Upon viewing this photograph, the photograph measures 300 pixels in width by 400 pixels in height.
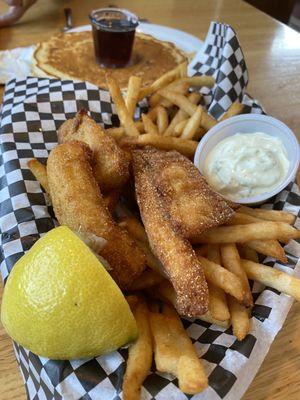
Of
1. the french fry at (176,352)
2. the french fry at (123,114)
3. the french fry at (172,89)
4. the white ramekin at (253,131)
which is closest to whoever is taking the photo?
the french fry at (176,352)

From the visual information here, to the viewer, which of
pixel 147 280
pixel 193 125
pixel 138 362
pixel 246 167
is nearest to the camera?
pixel 138 362

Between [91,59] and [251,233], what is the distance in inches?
64.0

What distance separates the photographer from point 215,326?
1080 mm

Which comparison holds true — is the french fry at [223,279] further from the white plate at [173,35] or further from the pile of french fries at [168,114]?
the white plate at [173,35]

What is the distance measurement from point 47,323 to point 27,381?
0.84ft

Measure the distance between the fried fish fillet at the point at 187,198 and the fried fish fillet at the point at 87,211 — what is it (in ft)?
0.44

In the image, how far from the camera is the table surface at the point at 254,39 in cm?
121

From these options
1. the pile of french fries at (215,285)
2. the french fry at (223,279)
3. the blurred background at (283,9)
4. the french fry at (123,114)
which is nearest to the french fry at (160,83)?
the french fry at (123,114)

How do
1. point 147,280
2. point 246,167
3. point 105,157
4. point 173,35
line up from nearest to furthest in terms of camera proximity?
point 147,280 → point 105,157 → point 246,167 → point 173,35

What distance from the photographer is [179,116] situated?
1.62 m

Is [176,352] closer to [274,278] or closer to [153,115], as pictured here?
[274,278]

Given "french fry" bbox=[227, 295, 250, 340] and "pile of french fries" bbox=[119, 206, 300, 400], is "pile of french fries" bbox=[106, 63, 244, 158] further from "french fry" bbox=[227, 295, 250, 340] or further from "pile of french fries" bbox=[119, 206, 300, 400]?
"french fry" bbox=[227, 295, 250, 340]

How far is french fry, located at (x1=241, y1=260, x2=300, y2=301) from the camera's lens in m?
1.05

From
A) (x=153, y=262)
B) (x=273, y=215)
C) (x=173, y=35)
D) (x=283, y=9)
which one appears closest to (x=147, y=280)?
(x=153, y=262)
